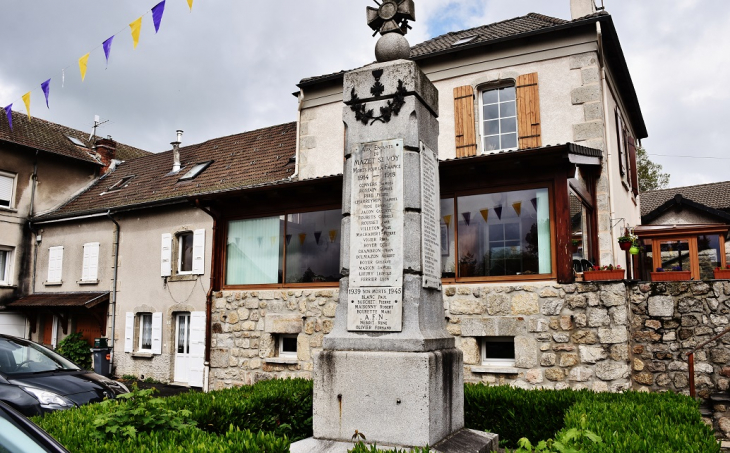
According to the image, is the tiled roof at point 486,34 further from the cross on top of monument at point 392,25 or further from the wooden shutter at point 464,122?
the cross on top of monument at point 392,25

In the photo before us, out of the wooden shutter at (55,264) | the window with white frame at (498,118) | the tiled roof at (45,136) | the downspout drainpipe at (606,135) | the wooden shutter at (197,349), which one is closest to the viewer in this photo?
the downspout drainpipe at (606,135)

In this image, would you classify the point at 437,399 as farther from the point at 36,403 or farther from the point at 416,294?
the point at 36,403

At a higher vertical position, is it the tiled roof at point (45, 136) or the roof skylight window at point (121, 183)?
the tiled roof at point (45, 136)

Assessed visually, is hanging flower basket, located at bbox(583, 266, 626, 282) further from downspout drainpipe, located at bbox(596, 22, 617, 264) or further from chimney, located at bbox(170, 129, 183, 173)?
chimney, located at bbox(170, 129, 183, 173)

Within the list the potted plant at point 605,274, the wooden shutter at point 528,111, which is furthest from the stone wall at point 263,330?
the wooden shutter at point 528,111

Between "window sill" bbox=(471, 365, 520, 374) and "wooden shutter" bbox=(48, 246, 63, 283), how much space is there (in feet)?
46.4

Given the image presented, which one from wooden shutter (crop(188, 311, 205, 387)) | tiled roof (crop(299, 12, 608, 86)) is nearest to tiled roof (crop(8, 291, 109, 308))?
wooden shutter (crop(188, 311, 205, 387))

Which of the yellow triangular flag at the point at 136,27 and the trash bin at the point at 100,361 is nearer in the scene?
the yellow triangular flag at the point at 136,27

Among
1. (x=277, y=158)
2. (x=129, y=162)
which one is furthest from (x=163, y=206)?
(x=129, y=162)

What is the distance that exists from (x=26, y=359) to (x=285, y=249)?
5076 mm

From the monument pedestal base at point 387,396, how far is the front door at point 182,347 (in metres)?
A: 10.4

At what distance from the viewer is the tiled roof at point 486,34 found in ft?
38.0

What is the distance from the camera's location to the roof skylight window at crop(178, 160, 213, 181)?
17.2 metres

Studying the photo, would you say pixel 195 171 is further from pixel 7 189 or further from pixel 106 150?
pixel 106 150
